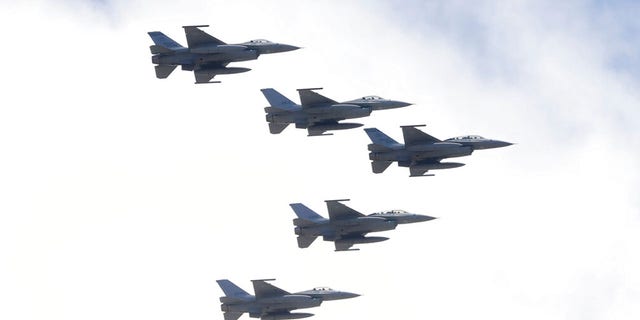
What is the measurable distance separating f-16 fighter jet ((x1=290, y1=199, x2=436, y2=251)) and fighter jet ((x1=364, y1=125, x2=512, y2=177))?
17.0ft

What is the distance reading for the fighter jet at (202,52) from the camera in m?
145

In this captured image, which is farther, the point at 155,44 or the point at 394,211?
the point at 394,211

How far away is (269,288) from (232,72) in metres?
22.6

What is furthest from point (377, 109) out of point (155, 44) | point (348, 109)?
point (155, 44)

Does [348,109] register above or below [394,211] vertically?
above

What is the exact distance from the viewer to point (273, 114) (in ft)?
486

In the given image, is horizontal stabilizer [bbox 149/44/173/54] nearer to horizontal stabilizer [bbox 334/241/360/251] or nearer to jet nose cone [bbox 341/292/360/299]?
horizontal stabilizer [bbox 334/241/360/251]

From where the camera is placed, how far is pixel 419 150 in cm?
15025

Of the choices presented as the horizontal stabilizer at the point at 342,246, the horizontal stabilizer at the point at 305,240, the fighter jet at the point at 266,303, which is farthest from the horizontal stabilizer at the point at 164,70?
the horizontal stabilizer at the point at 342,246

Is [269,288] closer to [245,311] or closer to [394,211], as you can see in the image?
[245,311]

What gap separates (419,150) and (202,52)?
80.4 feet

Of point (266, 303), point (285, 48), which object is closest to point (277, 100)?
point (285, 48)

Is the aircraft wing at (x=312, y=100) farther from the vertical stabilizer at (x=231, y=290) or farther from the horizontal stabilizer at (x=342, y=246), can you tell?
the vertical stabilizer at (x=231, y=290)

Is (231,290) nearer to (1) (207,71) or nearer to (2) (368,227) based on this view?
(2) (368,227)
